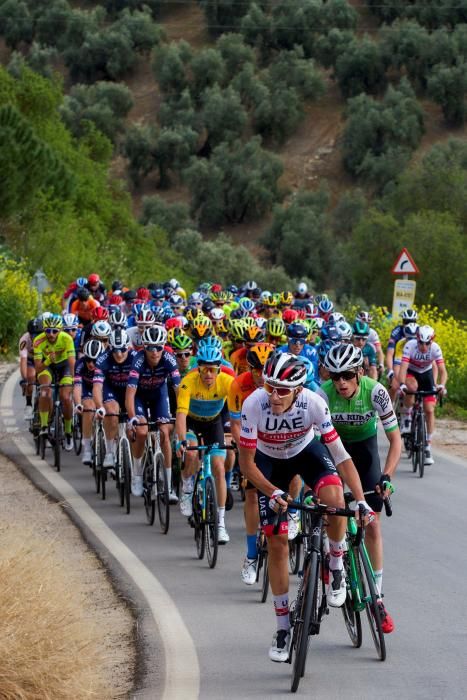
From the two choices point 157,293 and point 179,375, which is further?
point 157,293

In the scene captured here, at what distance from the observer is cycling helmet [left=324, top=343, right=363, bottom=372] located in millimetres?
8758

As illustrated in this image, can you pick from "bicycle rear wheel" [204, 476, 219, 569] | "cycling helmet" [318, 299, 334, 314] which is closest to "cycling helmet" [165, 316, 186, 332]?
"cycling helmet" [318, 299, 334, 314]

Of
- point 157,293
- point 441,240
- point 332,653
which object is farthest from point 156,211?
point 332,653

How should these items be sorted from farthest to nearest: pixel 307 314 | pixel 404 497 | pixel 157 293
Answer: pixel 157 293, pixel 307 314, pixel 404 497

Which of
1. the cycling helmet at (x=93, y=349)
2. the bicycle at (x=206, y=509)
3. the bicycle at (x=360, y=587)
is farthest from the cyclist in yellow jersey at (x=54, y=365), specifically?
the bicycle at (x=360, y=587)

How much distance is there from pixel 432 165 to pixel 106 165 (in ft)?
65.3

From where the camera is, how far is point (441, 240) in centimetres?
5206

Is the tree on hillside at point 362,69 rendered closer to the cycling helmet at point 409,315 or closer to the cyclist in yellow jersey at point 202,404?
the cycling helmet at point 409,315

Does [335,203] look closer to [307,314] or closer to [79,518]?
[307,314]

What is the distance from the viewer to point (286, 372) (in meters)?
7.76

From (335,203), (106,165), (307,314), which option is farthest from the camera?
(335,203)

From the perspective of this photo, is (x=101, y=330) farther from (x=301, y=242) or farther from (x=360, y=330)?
(x=301, y=242)

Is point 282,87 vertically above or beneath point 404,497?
above

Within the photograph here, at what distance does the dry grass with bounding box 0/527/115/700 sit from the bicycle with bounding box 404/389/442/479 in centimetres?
879
